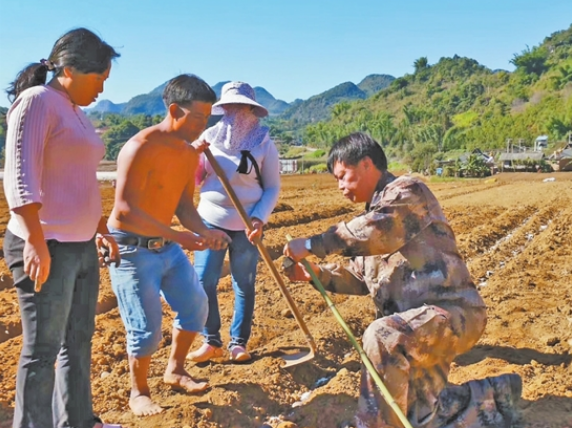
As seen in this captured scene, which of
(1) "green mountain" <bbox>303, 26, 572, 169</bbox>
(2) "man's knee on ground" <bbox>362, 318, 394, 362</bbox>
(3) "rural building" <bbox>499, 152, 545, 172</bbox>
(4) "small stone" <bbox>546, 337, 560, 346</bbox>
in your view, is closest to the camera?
(2) "man's knee on ground" <bbox>362, 318, 394, 362</bbox>

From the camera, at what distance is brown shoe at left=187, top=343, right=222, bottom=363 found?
13.0 ft

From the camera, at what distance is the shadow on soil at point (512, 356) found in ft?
14.0

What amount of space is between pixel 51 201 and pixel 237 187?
1544 millimetres

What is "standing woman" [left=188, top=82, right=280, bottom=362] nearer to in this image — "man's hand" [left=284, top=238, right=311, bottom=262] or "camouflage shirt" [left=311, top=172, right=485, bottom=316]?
"man's hand" [left=284, top=238, right=311, bottom=262]

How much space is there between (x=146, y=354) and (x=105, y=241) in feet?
1.98

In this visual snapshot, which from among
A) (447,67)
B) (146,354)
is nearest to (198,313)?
(146,354)

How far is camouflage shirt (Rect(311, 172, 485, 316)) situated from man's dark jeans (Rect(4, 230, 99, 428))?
1.03 m

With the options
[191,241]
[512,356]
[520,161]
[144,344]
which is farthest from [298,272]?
[520,161]

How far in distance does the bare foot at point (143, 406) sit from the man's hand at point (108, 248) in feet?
2.44

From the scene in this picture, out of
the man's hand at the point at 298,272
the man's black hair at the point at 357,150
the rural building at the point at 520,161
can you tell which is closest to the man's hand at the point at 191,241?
the man's hand at the point at 298,272

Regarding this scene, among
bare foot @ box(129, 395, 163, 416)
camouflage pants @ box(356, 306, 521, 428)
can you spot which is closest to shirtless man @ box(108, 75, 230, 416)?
bare foot @ box(129, 395, 163, 416)

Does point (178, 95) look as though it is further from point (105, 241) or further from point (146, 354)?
point (146, 354)

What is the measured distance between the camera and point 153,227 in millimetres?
3037

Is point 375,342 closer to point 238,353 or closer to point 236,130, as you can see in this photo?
point 238,353
